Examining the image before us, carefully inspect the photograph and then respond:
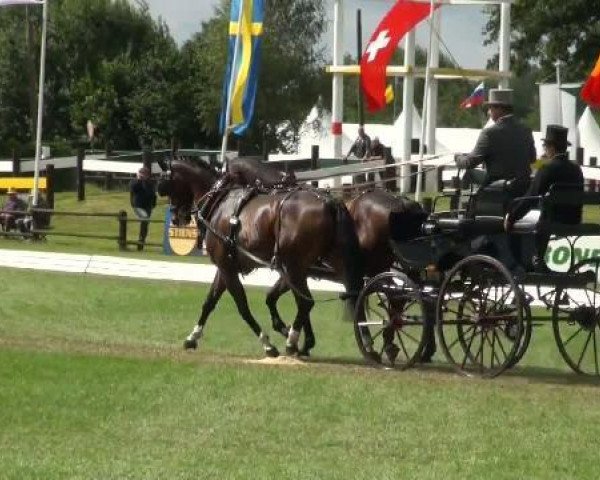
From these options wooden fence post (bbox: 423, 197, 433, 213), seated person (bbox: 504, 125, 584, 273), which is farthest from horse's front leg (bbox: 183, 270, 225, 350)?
seated person (bbox: 504, 125, 584, 273)

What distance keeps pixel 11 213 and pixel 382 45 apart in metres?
10.1

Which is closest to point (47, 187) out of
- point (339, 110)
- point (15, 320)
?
point (339, 110)

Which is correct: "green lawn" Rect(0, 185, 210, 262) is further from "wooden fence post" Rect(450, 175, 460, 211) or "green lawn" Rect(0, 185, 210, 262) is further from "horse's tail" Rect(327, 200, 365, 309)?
"horse's tail" Rect(327, 200, 365, 309)

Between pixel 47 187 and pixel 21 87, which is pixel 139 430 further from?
pixel 21 87

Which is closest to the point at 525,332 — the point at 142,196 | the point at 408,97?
the point at 142,196

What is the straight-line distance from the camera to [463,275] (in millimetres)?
14328

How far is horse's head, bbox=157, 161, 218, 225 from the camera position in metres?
18.0

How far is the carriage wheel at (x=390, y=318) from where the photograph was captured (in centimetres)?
1490

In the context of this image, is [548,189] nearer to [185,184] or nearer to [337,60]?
[185,184]

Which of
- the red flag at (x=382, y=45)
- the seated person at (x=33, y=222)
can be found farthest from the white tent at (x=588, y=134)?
the seated person at (x=33, y=222)

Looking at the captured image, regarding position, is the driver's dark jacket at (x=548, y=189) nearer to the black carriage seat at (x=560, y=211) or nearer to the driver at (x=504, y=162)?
the black carriage seat at (x=560, y=211)

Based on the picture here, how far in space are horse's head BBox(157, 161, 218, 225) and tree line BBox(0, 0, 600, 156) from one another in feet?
131

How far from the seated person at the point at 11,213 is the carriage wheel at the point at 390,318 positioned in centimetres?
2194

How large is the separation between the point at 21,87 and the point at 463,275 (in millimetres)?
61273
